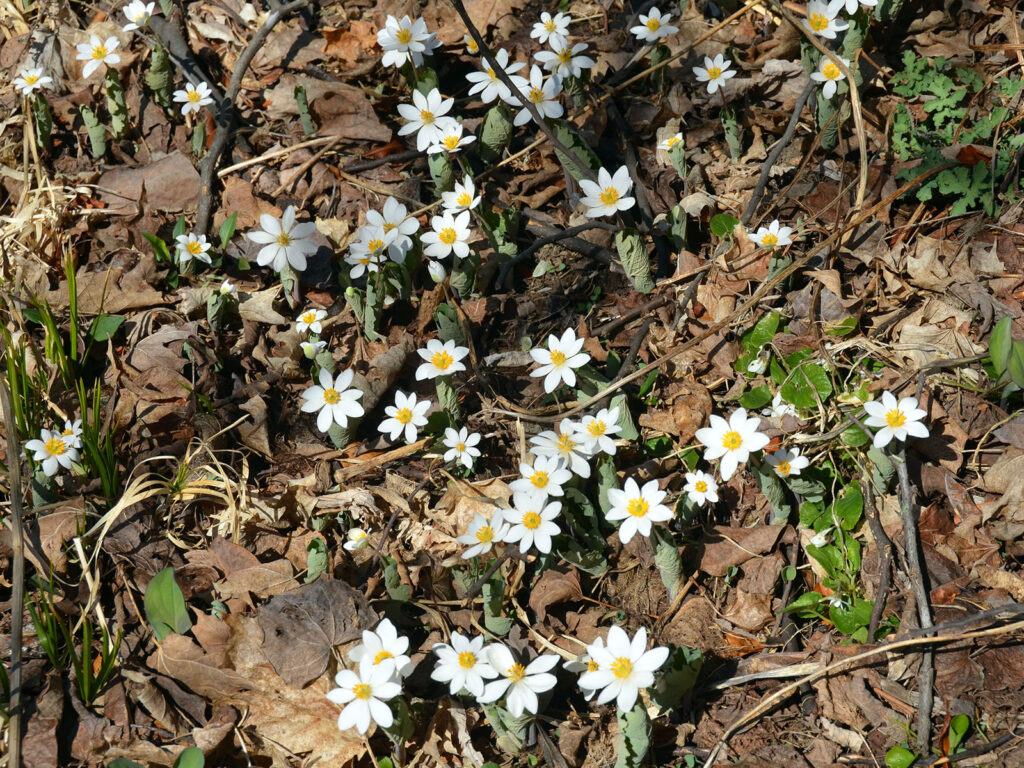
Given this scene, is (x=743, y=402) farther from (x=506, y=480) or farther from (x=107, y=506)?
(x=107, y=506)

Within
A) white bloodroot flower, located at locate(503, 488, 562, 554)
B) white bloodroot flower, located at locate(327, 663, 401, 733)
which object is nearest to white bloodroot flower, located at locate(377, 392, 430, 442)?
white bloodroot flower, located at locate(503, 488, 562, 554)

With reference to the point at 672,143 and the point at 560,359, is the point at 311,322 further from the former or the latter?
the point at 672,143

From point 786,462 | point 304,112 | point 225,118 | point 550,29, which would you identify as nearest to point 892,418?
point 786,462

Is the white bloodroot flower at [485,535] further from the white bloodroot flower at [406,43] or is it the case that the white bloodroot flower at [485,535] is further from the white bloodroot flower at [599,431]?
the white bloodroot flower at [406,43]

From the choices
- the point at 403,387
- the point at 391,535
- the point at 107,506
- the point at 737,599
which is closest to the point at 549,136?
the point at 403,387

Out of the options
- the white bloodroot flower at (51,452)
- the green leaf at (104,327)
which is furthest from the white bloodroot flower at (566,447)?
the green leaf at (104,327)
